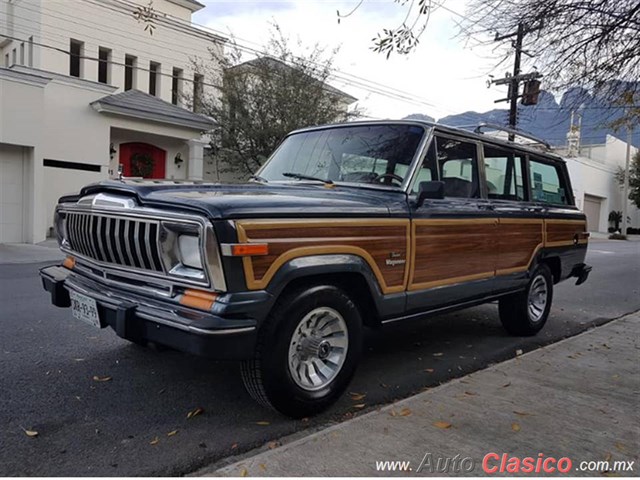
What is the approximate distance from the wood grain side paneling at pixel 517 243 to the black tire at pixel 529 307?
275mm

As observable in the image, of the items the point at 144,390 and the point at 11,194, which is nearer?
the point at 144,390

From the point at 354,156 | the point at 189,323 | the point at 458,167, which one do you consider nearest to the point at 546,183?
the point at 458,167

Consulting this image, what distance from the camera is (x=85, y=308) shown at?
135 inches

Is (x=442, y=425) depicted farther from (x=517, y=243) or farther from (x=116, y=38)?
(x=116, y=38)

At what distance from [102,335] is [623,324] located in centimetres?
606

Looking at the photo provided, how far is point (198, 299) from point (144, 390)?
1304 millimetres

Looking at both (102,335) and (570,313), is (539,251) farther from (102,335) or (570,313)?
(102,335)

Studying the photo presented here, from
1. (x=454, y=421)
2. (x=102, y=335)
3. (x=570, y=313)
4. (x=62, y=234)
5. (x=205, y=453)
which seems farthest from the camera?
(x=570, y=313)

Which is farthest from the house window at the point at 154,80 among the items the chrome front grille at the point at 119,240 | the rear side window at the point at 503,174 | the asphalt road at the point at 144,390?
the chrome front grille at the point at 119,240

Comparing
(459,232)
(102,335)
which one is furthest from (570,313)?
(102,335)

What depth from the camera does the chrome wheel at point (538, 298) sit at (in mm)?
5820

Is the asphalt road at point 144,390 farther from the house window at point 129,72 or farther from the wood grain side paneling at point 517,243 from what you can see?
the house window at point 129,72

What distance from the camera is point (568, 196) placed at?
22.2 ft

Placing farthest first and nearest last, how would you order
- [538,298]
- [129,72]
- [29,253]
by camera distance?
1. [129,72]
2. [29,253]
3. [538,298]
